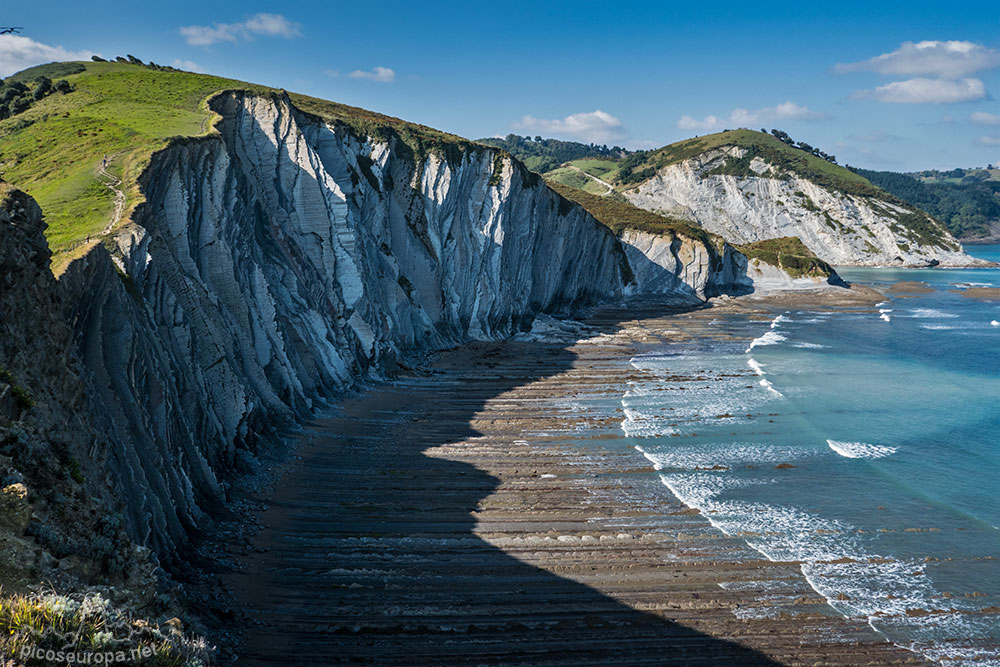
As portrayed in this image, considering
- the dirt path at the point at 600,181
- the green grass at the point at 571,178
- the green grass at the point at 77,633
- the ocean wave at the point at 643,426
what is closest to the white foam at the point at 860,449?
the ocean wave at the point at 643,426

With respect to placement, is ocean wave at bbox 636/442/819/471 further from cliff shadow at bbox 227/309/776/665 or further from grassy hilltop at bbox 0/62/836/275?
grassy hilltop at bbox 0/62/836/275

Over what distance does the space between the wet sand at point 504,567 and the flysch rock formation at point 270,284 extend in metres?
2.98

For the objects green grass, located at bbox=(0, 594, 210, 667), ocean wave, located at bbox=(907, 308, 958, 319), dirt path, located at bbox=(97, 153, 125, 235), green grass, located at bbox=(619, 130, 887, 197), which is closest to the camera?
green grass, located at bbox=(0, 594, 210, 667)

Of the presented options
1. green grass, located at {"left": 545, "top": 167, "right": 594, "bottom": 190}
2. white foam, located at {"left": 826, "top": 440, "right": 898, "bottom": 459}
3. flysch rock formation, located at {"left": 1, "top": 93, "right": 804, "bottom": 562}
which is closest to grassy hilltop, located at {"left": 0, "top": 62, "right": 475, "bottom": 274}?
flysch rock formation, located at {"left": 1, "top": 93, "right": 804, "bottom": 562}

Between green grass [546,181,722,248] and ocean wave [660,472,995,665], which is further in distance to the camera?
green grass [546,181,722,248]

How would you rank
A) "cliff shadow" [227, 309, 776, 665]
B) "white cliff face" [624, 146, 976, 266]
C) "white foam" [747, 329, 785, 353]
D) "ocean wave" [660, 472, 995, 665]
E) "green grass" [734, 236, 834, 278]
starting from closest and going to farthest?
1. "cliff shadow" [227, 309, 776, 665]
2. "ocean wave" [660, 472, 995, 665]
3. "white foam" [747, 329, 785, 353]
4. "green grass" [734, 236, 834, 278]
5. "white cliff face" [624, 146, 976, 266]

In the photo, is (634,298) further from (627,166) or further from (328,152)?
(627,166)

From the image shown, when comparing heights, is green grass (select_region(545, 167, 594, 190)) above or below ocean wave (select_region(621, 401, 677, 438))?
above

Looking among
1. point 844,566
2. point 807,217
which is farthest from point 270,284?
point 807,217

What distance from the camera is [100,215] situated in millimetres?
21375

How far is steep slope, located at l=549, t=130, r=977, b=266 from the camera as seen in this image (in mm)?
142125

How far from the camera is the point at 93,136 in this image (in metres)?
30.3

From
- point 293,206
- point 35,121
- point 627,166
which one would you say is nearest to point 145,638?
point 293,206

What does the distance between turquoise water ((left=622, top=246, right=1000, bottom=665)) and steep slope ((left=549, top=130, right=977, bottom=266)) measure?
91304 millimetres
